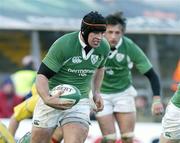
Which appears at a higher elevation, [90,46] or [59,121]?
[90,46]

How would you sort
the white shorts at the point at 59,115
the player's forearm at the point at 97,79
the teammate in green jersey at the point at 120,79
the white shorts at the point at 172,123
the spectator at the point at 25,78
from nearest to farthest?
the white shorts at the point at 59,115 < the white shorts at the point at 172,123 < the player's forearm at the point at 97,79 < the teammate in green jersey at the point at 120,79 < the spectator at the point at 25,78

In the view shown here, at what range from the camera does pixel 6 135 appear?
34.3 ft

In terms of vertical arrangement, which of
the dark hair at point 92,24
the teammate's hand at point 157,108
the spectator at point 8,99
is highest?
the dark hair at point 92,24

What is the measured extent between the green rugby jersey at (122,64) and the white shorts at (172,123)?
5.20 feet

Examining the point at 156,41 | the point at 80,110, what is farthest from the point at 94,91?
the point at 156,41

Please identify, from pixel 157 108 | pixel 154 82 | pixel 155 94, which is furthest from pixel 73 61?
pixel 154 82

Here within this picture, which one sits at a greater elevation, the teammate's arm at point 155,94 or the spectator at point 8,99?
the teammate's arm at point 155,94

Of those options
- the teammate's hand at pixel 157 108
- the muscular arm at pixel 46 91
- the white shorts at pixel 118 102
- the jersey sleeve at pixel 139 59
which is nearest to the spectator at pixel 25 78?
the white shorts at pixel 118 102

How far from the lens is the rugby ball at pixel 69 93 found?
947 centimetres

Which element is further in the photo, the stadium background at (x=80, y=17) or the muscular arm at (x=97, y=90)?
the stadium background at (x=80, y=17)

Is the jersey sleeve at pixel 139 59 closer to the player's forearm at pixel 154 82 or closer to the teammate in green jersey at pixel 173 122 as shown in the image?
the player's forearm at pixel 154 82

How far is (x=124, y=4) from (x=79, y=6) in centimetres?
87

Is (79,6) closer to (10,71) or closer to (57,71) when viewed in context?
(10,71)

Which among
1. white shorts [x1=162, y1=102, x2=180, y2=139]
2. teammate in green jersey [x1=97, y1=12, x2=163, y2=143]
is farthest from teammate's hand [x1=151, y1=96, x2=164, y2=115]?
white shorts [x1=162, y1=102, x2=180, y2=139]
